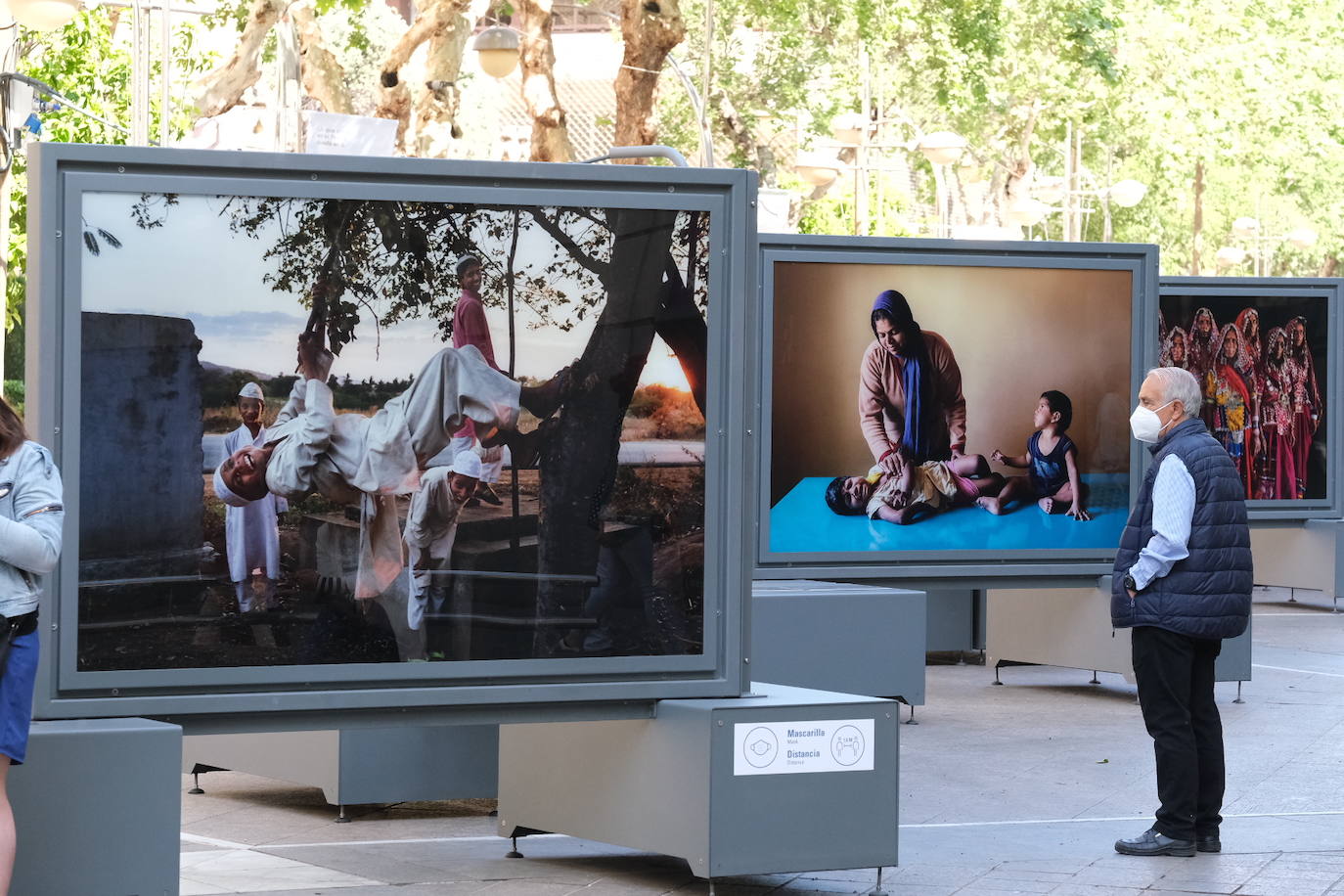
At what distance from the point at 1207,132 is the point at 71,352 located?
39.7m

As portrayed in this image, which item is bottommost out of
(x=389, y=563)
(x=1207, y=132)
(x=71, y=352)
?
(x=389, y=563)

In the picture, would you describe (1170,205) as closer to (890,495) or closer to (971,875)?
(890,495)

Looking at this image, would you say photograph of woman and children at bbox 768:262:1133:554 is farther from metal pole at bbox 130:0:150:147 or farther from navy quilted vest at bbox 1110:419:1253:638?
metal pole at bbox 130:0:150:147

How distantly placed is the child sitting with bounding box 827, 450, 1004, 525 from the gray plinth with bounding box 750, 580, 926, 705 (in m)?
0.78

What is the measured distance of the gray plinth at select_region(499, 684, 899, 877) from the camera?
22.0 feet

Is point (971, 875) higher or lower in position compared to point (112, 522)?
lower

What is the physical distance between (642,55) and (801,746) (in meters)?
17.5

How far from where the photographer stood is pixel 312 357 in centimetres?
654

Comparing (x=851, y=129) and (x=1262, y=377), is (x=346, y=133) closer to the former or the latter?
(x=1262, y=377)

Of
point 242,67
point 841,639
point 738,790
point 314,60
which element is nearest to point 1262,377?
point 841,639

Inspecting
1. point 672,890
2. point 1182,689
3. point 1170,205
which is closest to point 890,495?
point 1182,689

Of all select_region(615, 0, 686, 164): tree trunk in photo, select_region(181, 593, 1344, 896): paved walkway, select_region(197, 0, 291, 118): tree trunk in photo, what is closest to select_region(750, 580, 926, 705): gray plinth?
select_region(181, 593, 1344, 896): paved walkway

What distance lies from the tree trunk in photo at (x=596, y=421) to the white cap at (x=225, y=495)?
1.01 m

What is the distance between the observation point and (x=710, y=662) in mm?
7074
